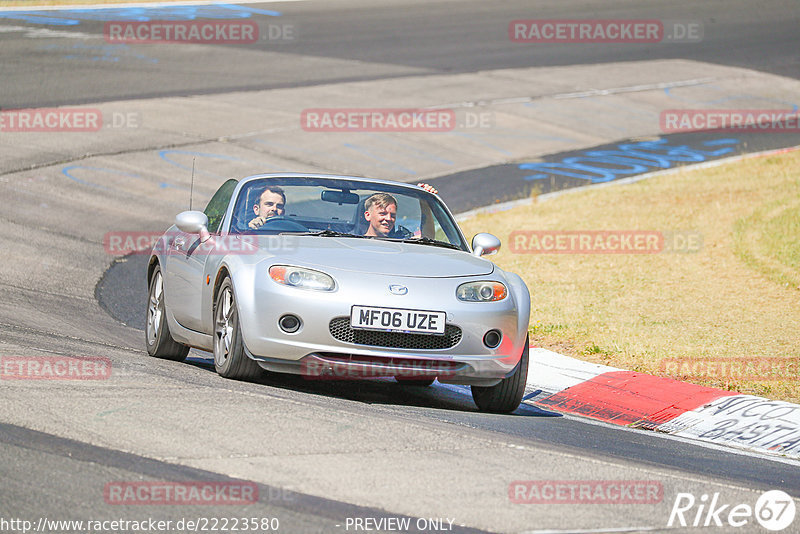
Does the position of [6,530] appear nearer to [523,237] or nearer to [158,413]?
[158,413]

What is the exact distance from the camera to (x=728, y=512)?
18.0ft

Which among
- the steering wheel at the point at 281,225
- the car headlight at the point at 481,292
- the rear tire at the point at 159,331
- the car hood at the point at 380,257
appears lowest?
the rear tire at the point at 159,331

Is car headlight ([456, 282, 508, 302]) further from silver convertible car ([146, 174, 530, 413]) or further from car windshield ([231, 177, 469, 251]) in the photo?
car windshield ([231, 177, 469, 251])

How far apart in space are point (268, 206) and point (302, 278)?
1331 mm

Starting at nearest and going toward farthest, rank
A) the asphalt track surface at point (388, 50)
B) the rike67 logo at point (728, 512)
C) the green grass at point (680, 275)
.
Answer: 1. the rike67 logo at point (728, 512)
2. the green grass at point (680, 275)
3. the asphalt track surface at point (388, 50)

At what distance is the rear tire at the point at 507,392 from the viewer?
7.89m

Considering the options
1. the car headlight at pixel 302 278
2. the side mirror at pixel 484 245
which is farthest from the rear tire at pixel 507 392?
the car headlight at pixel 302 278

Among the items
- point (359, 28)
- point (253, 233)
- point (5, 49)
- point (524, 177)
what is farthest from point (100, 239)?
point (359, 28)

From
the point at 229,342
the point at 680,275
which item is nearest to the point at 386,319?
the point at 229,342

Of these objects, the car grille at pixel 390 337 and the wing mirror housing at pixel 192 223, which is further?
the wing mirror housing at pixel 192 223

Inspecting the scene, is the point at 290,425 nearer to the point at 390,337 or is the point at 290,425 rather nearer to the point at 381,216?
the point at 390,337

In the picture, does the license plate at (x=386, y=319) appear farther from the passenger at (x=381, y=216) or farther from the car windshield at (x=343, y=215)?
the passenger at (x=381, y=216)

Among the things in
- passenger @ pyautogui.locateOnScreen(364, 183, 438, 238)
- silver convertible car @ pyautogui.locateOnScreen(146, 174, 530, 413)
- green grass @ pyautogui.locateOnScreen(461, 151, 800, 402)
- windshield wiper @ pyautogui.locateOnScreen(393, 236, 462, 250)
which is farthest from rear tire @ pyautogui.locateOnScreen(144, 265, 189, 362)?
green grass @ pyautogui.locateOnScreen(461, 151, 800, 402)

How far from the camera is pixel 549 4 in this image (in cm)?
3941
